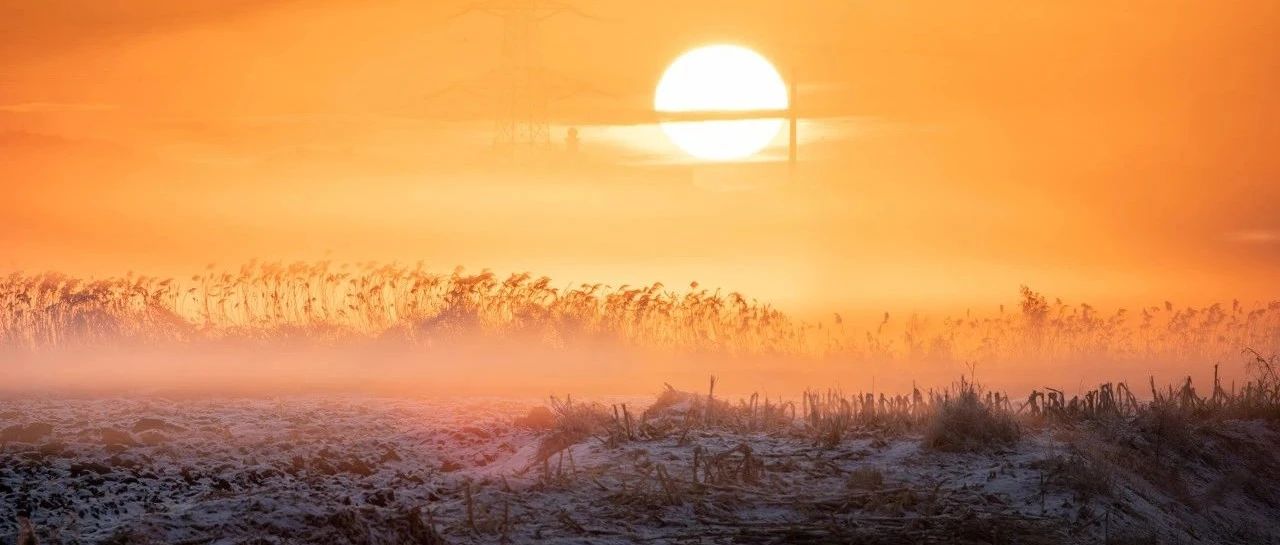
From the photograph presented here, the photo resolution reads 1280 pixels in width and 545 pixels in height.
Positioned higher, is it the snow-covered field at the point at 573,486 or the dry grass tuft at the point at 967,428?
the dry grass tuft at the point at 967,428

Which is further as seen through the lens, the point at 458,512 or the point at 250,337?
the point at 250,337

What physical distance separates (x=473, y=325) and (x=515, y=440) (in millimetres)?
11093

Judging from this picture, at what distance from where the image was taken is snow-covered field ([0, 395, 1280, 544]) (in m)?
6.89

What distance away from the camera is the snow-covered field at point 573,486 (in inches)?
271

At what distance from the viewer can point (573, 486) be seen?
776 cm

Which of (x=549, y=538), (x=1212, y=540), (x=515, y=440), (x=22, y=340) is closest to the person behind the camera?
(x=549, y=538)

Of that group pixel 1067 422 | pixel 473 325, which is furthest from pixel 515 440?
pixel 473 325

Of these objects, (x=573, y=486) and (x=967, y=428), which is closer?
(x=573, y=486)

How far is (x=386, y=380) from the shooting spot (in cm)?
1625

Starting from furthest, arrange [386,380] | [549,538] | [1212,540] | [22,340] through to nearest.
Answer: [22,340]
[386,380]
[1212,540]
[549,538]

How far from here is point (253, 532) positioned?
6422 millimetres

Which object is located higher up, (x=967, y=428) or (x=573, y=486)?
(x=967, y=428)

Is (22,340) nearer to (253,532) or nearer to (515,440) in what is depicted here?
(515,440)

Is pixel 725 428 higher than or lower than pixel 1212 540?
higher
